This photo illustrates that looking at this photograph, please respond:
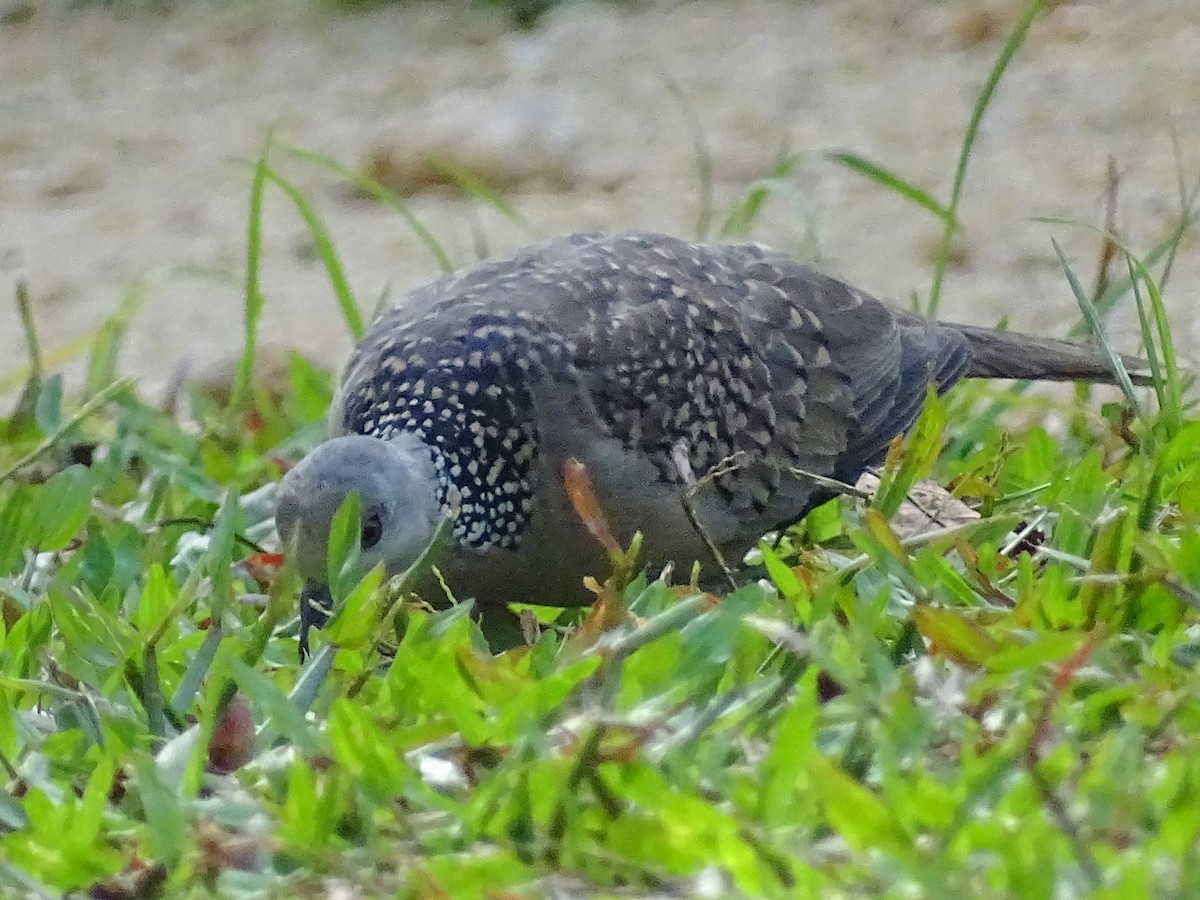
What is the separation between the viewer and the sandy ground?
Answer: 20.9ft

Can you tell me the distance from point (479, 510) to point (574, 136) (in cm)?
452

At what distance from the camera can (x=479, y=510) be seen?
3.28 meters

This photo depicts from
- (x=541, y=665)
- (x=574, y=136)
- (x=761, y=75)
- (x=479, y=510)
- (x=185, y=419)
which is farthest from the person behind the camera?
(x=761, y=75)

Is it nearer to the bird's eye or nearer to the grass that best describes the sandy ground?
the bird's eye

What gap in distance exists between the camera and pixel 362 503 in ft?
10.2

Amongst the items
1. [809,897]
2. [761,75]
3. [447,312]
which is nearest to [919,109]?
[761,75]

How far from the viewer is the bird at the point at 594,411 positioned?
3271mm

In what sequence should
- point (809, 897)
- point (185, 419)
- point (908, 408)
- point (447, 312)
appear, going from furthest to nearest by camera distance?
point (185, 419) < point (908, 408) < point (447, 312) < point (809, 897)

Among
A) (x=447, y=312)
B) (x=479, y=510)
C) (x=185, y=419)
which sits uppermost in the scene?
(x=447, y=312)

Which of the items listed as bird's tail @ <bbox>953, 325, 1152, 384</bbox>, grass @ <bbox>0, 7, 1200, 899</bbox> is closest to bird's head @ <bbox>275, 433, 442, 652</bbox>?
grass @ <bbox>0, 7, 1200, 899</bbox>

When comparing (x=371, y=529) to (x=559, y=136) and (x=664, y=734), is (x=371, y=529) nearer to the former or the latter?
(x=664, y=734)

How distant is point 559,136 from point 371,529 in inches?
182

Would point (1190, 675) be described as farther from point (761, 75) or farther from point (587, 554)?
point (761, 75)

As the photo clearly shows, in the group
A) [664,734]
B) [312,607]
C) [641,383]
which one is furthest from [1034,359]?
[664,734]
